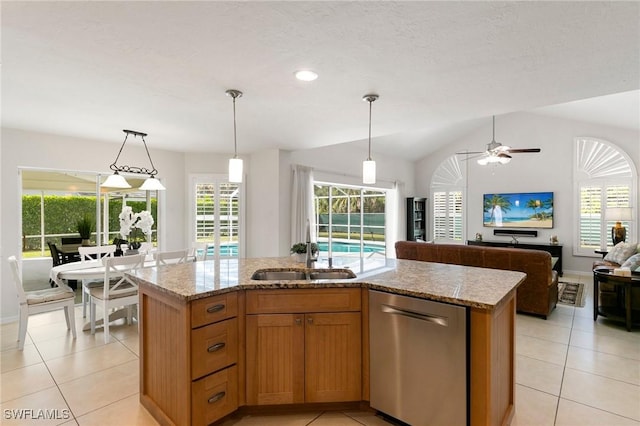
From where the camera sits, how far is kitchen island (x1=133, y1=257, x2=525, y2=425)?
189 cm

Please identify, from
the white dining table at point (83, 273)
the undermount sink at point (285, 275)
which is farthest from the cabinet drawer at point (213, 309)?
the white dining table at point (83, 273)

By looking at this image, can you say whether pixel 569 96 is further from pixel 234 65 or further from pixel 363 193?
pixel 363 193

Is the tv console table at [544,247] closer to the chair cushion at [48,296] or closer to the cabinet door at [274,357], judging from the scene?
the cabinet door at [274,357]

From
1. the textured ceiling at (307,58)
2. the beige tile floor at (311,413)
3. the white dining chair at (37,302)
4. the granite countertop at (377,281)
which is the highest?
the textured ceiling at (307,58)

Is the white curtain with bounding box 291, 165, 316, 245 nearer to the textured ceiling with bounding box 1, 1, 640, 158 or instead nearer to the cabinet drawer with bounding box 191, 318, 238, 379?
the textured ceiling with bounding box 1, 1, 640, 158

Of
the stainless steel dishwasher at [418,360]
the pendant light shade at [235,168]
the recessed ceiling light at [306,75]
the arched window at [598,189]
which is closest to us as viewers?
the stainless steel dishwasher at [418,360]

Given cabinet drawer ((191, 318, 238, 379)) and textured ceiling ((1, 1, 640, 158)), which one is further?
cabinet drawer ((191, 318, 238, 379))

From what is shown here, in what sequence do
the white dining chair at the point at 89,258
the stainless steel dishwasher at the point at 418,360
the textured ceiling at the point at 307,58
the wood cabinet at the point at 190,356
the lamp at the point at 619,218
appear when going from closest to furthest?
the textured ceiling at the point at 307,58 → the stainless steel dishwasher at the point at 418,360 → the wood cabinet at the point at 190,356 → the white dining chair at the point at 89,258 → the lamp at the point at 619,218

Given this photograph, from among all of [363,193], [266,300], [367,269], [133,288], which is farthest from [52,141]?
[363,193]

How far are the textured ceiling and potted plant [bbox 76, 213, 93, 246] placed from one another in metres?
1.90

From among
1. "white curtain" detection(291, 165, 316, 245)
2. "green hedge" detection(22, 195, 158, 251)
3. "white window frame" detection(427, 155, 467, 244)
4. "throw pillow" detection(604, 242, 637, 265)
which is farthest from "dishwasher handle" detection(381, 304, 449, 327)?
"white window frame" detection(427, 155, 467, 244)

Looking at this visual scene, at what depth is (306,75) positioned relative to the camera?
7.66ft

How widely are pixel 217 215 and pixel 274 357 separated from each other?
3.87m

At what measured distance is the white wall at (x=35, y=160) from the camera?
386 cm
